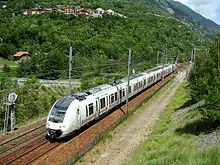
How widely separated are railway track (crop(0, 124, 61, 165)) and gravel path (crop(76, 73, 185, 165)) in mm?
2562

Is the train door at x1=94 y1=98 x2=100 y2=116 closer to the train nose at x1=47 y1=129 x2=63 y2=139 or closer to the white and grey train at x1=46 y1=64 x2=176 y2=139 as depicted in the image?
the white and grey train at x1=46 y1=64 x2=176 y2=139

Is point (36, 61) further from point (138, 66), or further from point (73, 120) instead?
point (73, 120)

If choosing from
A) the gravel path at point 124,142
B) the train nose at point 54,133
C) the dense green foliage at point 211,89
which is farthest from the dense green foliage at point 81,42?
the train nose at point 54,133

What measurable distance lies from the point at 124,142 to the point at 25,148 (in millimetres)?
7360

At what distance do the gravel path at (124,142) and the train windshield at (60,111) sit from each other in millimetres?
2907

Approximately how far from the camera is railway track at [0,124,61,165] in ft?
57.4

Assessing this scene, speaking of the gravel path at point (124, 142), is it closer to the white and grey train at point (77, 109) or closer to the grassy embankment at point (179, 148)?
the grassy embankment at point (179, 148)

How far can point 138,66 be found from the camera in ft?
278

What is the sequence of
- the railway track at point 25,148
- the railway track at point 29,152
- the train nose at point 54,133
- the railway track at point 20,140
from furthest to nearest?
the train nose at point 54,133 < the railway track at point 20,140 < the railway track at point 25,148 < the railway track at point 29,152

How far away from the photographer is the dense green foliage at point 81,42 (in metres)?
74.3

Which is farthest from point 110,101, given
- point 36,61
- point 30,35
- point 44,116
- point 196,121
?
point 30,35

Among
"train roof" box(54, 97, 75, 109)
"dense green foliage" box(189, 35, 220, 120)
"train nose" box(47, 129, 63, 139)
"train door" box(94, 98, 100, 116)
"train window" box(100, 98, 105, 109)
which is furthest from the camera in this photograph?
"train window" box(100, 98, 105, 109)

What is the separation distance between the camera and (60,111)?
67.7 ft

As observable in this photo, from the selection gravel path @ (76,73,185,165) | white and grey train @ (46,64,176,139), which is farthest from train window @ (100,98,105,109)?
gravel path @ (76,73,185,165)
